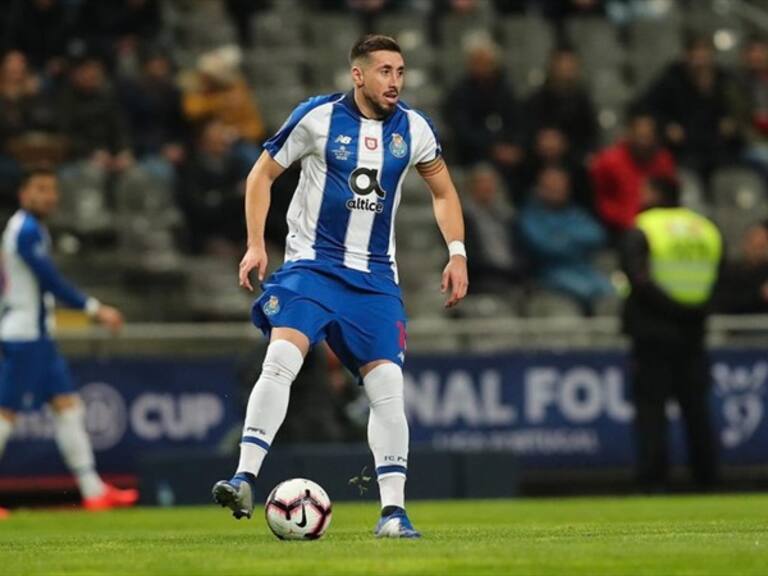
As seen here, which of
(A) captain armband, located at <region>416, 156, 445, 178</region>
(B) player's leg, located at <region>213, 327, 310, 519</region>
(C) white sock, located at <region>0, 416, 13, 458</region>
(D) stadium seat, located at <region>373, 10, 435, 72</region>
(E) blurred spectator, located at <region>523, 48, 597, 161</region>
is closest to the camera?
(B) player's leg, located at <region>213, 327, 310, 519</region>

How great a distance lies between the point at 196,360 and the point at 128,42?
4.04m

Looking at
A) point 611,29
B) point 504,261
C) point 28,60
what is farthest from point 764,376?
point 28,60

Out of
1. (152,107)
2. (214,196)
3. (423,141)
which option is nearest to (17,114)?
(152,107)

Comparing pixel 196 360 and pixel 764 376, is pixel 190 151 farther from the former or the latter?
pixel 764 376

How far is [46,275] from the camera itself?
47.1ft

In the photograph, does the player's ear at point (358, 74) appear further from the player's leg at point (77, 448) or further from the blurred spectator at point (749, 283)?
the blurred spectator at point (749, 283)

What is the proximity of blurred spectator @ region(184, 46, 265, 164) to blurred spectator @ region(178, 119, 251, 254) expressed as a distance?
507 millimetres

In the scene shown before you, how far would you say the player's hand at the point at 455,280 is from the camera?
905cm

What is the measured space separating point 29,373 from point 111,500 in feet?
4.31

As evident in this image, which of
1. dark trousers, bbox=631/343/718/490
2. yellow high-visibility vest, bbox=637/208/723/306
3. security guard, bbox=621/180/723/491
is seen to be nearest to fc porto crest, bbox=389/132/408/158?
security guard, bbox=621/180/723/491

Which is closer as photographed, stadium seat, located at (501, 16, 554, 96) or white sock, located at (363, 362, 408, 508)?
white sock, located at (363, 362, 408, 508)

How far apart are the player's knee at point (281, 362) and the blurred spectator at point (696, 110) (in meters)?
12.4

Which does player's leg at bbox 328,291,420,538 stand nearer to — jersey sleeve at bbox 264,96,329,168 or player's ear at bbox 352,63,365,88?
jersey sleeve at bbox 264,96,329,168

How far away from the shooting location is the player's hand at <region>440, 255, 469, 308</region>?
9047 mm
